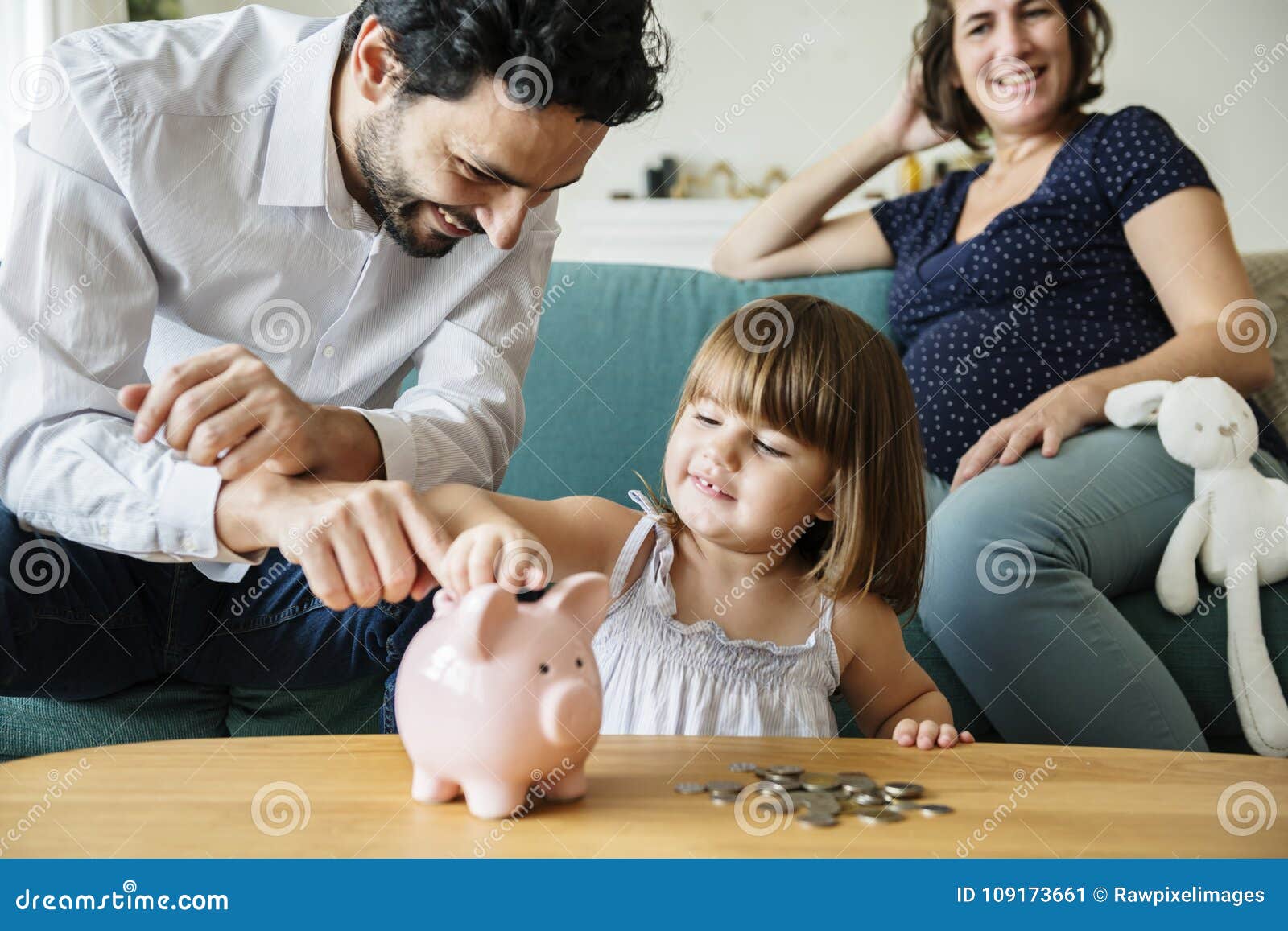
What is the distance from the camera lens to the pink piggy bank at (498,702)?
0.67 meters

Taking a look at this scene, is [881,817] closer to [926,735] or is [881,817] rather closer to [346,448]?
[926,735]

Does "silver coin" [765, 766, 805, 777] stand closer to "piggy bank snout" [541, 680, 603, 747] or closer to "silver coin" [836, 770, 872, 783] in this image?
"silver coin" [836, 770, 872, 783]

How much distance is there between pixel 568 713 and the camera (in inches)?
26.5

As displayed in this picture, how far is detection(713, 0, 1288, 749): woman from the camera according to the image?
134 centimetres

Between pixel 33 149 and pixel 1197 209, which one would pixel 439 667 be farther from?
pixel 1197 209

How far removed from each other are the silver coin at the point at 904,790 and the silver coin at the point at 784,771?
6cm

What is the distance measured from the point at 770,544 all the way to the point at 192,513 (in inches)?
23.0

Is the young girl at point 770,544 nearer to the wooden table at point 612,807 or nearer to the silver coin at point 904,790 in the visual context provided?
the wooden table at point 612,807

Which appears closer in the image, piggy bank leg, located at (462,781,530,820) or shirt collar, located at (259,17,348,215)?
piggy bank leg, located at (462,781,530,820)

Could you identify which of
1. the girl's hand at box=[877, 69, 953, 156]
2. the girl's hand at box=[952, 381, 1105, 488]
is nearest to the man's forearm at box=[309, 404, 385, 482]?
the girl's hand at box=[952, 381, 1105, 488]

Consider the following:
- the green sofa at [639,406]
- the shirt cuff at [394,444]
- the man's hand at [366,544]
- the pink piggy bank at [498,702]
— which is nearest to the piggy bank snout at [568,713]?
the pink piggy bank at [498,702]

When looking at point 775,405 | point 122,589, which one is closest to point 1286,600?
point 775,405

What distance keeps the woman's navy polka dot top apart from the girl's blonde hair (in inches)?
17.1

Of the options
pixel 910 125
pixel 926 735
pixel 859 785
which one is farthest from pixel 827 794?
pixel 910 125
